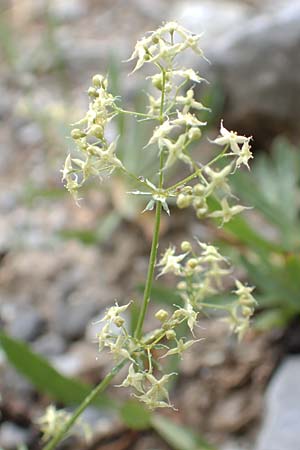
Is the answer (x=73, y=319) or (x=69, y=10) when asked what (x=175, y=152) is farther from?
(x=69, y=10)

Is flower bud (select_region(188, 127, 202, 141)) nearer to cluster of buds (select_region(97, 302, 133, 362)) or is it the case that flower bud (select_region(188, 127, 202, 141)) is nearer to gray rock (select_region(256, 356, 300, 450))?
cluster of buds (select_region(97, 302, 133, 362))

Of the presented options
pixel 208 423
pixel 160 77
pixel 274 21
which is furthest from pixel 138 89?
pixel 160 77

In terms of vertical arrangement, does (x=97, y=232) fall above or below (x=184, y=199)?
below

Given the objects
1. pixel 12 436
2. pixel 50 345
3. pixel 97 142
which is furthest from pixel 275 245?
pixel 97 142

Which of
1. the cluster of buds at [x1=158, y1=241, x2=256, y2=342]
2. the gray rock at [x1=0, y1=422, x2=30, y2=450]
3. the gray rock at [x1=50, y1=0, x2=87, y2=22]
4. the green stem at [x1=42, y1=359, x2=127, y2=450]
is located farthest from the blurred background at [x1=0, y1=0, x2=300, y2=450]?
the cluster of buds at [x1=158, y1=241, x2=256, y2=342]

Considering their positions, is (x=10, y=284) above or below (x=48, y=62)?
below

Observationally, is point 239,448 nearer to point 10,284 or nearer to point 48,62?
point 10,284

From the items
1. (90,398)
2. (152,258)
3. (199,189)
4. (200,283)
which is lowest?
(90,398)
